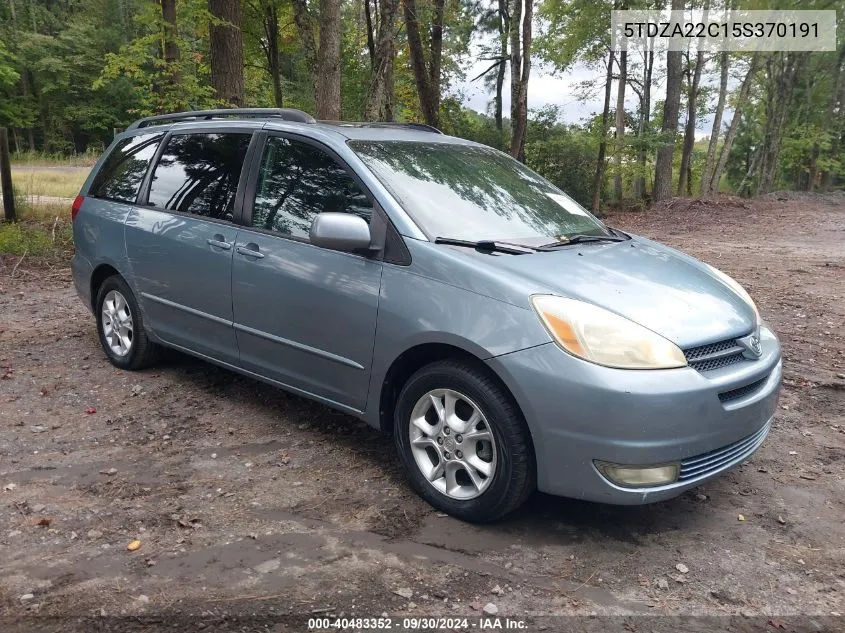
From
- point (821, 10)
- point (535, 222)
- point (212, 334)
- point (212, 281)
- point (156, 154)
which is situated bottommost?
point (212, 334)

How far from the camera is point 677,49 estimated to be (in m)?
21.3

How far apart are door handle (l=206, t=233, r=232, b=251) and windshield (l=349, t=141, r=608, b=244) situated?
989 mm

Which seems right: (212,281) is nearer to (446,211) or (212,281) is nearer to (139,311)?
(139,311)

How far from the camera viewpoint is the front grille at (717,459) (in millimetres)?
2887

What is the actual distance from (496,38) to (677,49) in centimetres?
1059

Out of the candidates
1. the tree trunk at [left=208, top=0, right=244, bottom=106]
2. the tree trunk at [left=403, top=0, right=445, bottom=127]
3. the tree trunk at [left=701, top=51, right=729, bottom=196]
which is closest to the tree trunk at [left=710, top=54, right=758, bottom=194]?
the tree trunk at [left=701, top=51, right=729, bottom=196]

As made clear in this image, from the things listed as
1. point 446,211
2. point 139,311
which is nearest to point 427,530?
point 446,211

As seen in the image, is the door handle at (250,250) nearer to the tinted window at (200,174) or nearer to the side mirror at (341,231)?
the tinted window at (200,174)

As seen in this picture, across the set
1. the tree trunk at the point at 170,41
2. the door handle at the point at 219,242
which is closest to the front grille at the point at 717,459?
the door handle at the point at 219,242

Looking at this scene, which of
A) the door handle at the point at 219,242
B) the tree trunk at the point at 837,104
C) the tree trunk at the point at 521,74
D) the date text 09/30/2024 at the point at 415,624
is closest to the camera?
the date text 09/30/2024 at the point at 415,624

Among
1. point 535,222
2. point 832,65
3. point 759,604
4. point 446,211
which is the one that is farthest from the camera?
point 832,65

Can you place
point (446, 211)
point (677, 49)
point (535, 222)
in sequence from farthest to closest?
1. point (677, 49)
2. point (535, 222)
3. point (446, 211)

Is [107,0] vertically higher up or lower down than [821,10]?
higher up

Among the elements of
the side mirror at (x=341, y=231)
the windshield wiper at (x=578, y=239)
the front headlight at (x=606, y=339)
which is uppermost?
the side mirror at (x=341, y=231)
